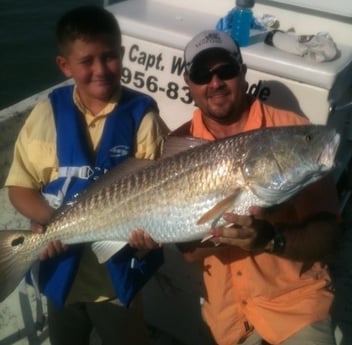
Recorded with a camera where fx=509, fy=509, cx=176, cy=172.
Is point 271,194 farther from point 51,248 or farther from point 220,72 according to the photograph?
point 51,248

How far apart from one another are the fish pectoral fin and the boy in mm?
61

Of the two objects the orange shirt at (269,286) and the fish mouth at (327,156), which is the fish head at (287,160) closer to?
the fish mouth at (327,156)

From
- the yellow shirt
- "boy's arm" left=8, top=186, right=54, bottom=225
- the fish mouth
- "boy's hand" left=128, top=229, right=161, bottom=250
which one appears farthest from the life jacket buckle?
the fish mouth

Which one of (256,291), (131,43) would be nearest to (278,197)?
(256,291)

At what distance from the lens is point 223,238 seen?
2.25 metres

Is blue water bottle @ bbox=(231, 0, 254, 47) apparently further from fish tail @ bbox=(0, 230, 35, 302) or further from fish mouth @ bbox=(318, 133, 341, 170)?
fish tail @ bbox=(0, 230, 35, 302)

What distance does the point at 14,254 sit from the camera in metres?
2.45

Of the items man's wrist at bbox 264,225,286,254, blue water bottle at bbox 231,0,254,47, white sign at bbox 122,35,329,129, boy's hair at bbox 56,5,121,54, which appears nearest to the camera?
man's wrist at bbox 264,225,286,254

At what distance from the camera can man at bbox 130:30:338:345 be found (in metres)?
2.42

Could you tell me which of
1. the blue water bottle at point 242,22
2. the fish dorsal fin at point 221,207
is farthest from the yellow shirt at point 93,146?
the blue water bottle at point 242,22

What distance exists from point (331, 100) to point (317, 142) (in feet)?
2.66

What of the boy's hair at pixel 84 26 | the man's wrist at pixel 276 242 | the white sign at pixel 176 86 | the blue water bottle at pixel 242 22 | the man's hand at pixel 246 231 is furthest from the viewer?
the blue water bottle at pixel 242 22

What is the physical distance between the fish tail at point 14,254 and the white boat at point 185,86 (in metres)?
0.91

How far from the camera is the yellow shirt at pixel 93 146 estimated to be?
2.51 metres
